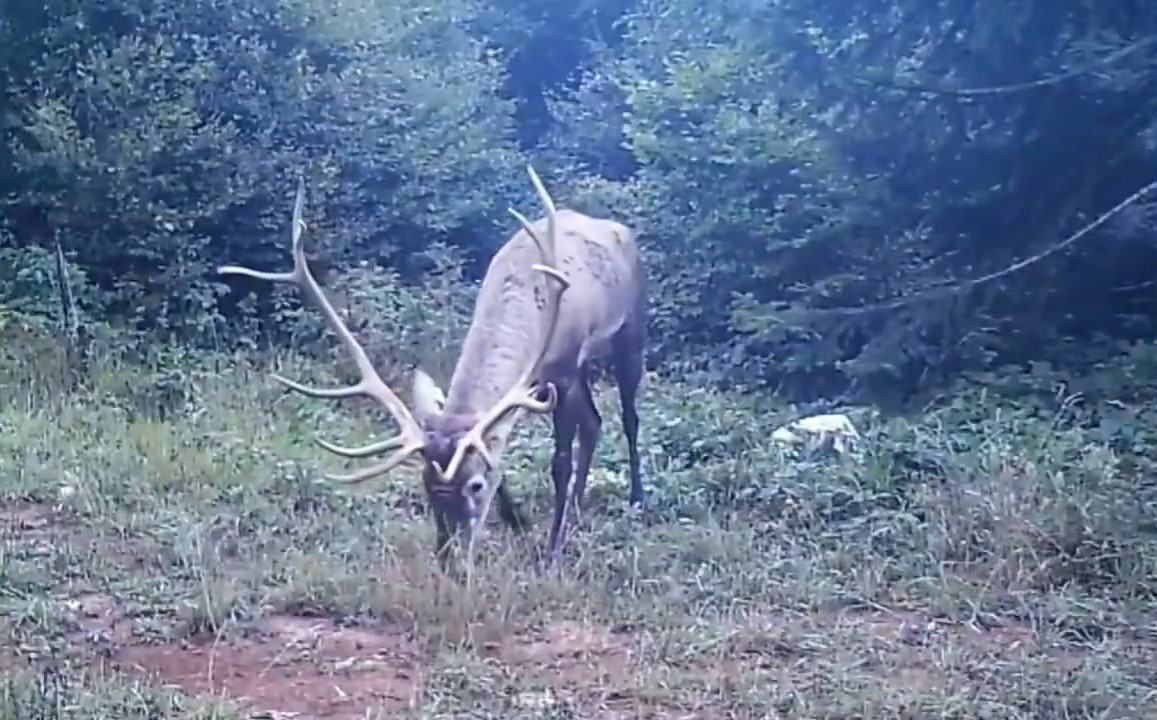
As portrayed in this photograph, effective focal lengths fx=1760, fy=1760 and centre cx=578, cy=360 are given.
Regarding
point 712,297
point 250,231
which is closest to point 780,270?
point 712,297

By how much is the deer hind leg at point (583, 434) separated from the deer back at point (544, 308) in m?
0.13

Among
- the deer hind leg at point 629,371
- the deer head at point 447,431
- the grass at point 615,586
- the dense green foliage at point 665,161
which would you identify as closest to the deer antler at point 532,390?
the deer head at point 447,431

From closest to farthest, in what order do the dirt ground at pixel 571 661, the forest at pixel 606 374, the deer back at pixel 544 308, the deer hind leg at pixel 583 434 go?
1. the dirt ground at pixel 571 661
2. the forest at pixel 606 374
3. the deer back at pixel 544 308
4. the deer hind leg at pixel 583 434

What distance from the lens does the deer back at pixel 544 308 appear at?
260 inches

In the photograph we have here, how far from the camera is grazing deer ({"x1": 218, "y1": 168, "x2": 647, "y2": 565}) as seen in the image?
6.18m

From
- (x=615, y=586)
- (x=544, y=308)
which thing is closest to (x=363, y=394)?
(x=544, y=308)

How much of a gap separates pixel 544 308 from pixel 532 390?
478mm

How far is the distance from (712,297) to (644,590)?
5.89 metres

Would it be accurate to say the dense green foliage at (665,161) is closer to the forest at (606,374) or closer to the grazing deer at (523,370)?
A: the forest at (606,374)

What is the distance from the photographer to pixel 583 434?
→ 7.32 metres

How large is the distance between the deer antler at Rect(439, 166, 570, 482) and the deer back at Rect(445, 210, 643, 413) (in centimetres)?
8

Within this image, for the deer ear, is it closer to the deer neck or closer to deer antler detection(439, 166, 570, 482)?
the deer neck

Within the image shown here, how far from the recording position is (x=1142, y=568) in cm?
602

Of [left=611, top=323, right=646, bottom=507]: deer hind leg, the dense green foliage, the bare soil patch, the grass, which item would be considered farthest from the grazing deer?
the dense green foliage
